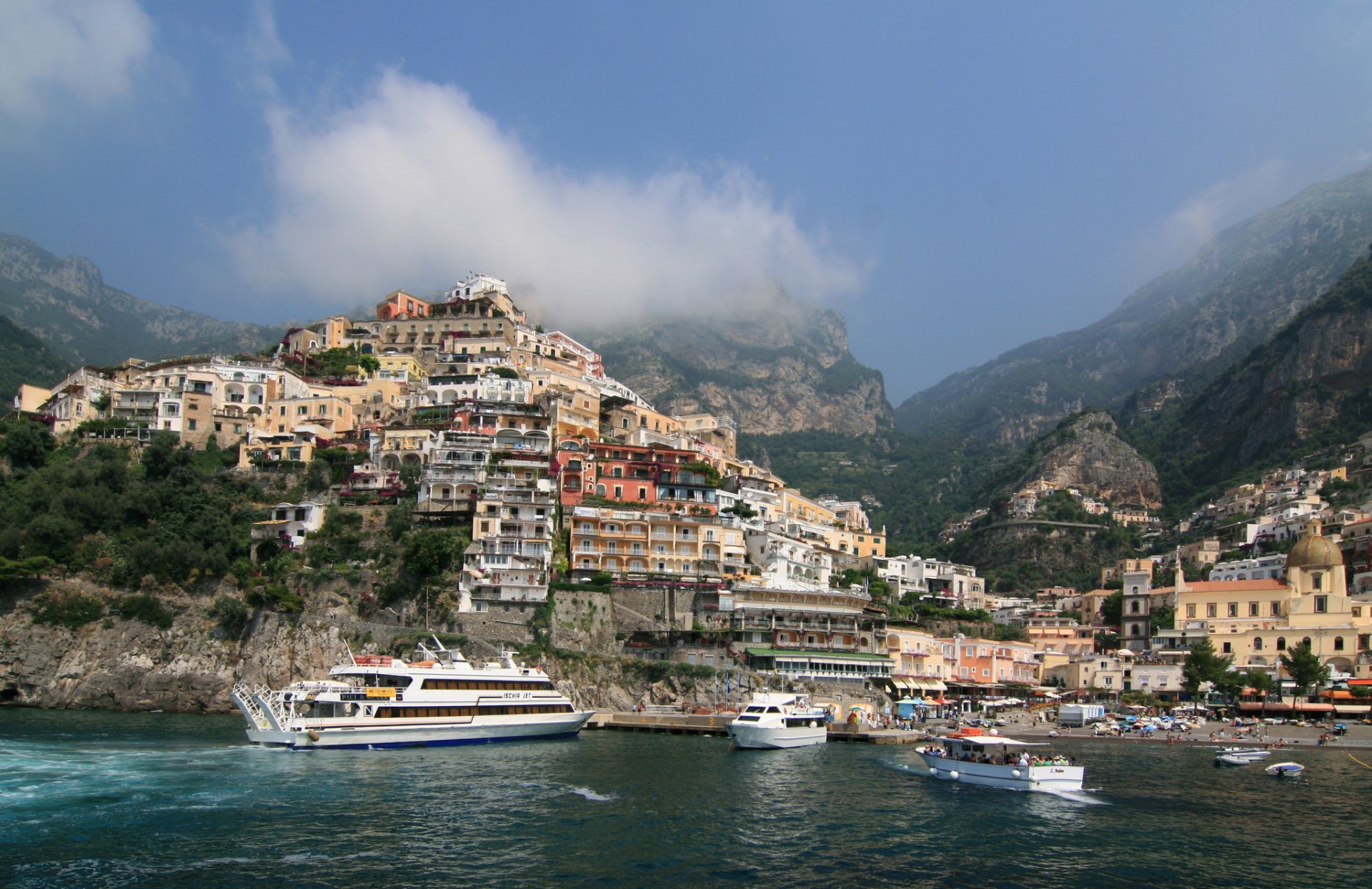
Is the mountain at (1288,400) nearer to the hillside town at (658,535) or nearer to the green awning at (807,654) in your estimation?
the hillside town at (658,535)

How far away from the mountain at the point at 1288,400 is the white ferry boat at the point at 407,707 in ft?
349

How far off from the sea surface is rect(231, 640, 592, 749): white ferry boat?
144cm

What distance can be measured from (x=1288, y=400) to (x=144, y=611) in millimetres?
125780

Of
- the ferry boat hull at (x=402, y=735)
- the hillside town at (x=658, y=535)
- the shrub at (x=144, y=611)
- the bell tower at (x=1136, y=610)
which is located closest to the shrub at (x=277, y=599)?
the shrub at (x=144, y=611)

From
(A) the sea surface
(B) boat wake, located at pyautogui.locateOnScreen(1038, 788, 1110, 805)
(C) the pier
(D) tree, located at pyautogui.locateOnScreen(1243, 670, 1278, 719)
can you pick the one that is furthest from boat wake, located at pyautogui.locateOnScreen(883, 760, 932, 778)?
(D) tree, located at pyautogui.locateOnScreen(1243, 670, 1278, 719)

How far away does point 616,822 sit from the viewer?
97.5 feet

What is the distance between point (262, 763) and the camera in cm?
3888

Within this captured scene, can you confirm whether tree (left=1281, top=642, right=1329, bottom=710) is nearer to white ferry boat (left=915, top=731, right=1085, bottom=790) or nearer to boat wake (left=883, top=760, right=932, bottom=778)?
white ferry boat (left=915, top=731, right=1085, bottom=790)

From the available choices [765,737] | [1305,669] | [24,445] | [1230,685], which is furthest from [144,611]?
[1305,669]

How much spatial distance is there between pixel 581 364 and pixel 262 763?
69914 mm

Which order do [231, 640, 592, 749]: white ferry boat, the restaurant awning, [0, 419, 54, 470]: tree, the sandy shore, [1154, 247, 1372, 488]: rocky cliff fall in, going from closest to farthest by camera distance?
[231, 640, 592, 749]: white ferry boat → the sandy shore → the restaurant awning → [0, 419, 54, 470]: tree → [1154, 247, 1372, 488]: rocky cliff

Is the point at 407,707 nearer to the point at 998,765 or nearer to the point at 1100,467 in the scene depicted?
the point at 998,765

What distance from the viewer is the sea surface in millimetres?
24609

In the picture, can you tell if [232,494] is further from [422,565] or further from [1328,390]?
[1328,390]
